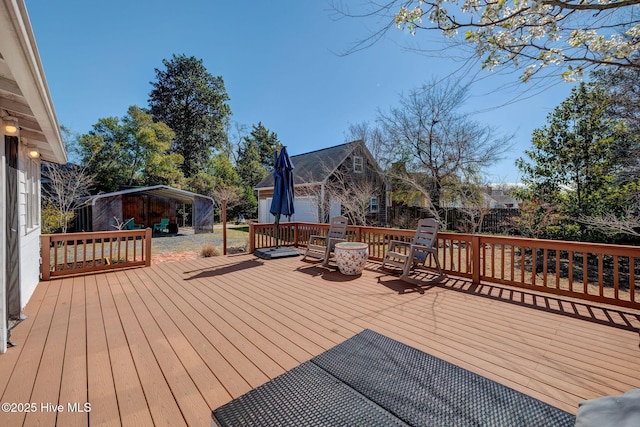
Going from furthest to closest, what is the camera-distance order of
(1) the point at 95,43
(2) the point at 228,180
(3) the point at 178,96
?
(3) the point at 178,96, (2) the point at 228,180, (1) the point at 95,43

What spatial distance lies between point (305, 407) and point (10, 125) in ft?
12.8

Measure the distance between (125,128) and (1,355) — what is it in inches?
780

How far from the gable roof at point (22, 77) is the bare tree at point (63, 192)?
27.5 ft

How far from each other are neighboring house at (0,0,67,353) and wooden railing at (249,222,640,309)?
3.93 meters

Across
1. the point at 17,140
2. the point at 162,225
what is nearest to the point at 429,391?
the point at 17,140

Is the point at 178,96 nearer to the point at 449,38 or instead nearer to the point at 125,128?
the point at 125,128

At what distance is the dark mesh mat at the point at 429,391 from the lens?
1.09 m

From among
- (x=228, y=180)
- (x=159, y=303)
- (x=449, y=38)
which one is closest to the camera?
(x=449, y=38)

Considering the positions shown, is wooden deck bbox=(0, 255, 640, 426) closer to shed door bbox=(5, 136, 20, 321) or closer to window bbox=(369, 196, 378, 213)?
shed door bbox=(5, 136, 20, 321)

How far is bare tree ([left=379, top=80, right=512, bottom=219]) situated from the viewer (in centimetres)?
1121

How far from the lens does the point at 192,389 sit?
1819 millimetres

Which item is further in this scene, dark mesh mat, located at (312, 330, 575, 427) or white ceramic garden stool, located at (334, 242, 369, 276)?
white ceramic garden stool, located at (334, 242, 369, 276)

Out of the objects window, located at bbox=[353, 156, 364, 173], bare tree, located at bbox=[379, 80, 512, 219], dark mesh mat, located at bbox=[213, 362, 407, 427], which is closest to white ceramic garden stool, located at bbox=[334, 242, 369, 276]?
dark mesh mat, located at bbox=[213, 362, 407, 427]

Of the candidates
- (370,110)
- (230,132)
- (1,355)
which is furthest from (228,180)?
(1,355)
